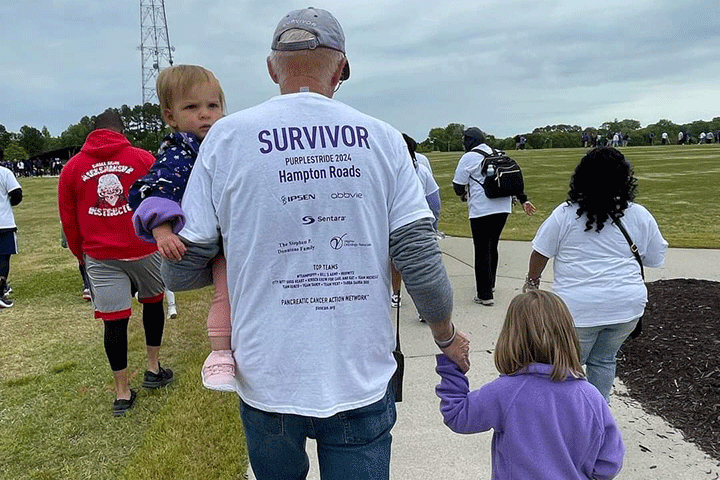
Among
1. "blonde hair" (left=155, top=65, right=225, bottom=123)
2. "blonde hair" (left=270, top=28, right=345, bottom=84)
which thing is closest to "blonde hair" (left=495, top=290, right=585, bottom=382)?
"blonde hair" (left=270, top=28, right=345, bottom=84)

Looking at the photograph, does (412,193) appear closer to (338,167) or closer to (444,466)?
(338,167)

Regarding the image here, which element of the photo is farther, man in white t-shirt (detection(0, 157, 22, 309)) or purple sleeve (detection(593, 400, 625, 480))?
man in white t-shirt (detection(0, 157, 22, 309))

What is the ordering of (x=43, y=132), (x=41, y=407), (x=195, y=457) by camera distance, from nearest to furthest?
(x=195, y=457) < (x=41, y=407) < (x=43, y=132)

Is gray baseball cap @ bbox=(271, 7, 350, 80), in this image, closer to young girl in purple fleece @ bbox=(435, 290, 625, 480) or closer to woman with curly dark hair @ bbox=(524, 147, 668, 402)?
young girl in purple fleece @ bbox=(435, 290, 625, 480)

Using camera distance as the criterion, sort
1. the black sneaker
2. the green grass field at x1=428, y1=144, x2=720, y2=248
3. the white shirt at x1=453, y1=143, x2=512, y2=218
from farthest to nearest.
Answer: the green grass field at x1=428, y1=144, x2=720, y2=248 → the white shirt at x1=453, y1=143, x2=512, y2=218 → the black sneaker

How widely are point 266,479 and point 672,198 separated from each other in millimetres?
16929

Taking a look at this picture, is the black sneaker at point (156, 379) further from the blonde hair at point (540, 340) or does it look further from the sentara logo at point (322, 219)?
the sentara logo at point (322, 219)

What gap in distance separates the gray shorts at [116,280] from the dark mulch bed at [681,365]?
134 inches

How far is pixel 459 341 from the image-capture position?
1.91 m

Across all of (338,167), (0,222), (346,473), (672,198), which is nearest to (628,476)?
(346,473)

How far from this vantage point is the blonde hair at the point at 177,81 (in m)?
2.48

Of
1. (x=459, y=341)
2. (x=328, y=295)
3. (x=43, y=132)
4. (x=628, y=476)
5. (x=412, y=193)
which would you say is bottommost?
(x=628, y=476)

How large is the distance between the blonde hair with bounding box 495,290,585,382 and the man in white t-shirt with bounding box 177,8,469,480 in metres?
0.49

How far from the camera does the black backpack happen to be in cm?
587
